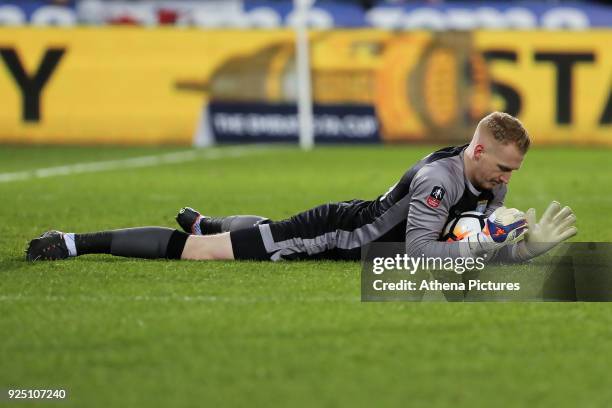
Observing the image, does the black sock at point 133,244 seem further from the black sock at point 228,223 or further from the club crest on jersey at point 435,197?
the club crest on jersey at point 435,197

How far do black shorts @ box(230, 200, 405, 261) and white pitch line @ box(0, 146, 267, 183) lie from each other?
7.39 metres

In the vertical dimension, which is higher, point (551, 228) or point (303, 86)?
point (551, 228)

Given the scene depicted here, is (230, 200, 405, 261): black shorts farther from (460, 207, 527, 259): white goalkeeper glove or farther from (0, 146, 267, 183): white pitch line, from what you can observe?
(0, 146, 267, 183): white pitch line

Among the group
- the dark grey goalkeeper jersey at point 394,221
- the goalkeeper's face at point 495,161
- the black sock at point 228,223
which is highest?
the goalkeeper's face at point 495,161

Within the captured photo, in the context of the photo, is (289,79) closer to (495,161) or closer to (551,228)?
(495,161)

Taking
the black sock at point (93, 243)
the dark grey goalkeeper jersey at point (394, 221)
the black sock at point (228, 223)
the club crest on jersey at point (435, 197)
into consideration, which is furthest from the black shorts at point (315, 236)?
the black sock at point (93, 243)

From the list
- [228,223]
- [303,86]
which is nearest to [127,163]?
[303,86]

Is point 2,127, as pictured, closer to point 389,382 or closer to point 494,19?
point 494,19

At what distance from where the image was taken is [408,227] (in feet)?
21.6

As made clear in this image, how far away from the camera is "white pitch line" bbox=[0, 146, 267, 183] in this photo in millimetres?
14938

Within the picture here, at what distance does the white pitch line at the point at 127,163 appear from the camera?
1494 centimetres

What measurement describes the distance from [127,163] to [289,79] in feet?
15.9

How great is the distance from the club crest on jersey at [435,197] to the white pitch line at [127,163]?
850cm

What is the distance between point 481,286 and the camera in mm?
6324
